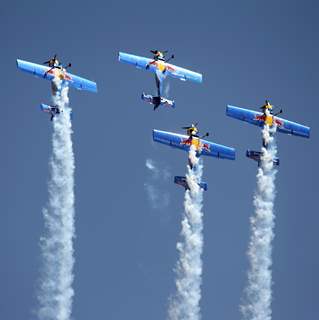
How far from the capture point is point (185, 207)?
12269 cm

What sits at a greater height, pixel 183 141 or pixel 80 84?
pixel 80 84

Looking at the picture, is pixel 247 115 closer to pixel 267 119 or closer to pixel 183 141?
pixel 267 119

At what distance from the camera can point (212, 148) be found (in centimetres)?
12462

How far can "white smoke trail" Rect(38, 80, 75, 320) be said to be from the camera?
4722 inches

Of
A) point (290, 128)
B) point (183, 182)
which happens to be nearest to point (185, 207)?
point (183, 182)

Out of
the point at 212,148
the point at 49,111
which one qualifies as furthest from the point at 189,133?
the point at 49,111

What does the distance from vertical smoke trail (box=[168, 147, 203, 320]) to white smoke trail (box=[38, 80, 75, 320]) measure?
768cm

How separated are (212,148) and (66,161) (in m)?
10.6

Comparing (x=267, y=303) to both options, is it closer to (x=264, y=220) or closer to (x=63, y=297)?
(x=264, y=220)

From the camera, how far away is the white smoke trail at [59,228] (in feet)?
393

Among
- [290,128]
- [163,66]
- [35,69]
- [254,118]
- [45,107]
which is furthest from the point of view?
[290,128]

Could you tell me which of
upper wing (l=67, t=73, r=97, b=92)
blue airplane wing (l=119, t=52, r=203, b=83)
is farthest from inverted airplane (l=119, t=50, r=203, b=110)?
upper wing (l=67, t=73, r=97, b=92)

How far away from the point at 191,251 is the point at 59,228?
958 centimetres

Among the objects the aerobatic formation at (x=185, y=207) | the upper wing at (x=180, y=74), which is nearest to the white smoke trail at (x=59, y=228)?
the aerobatic formation at (x=185, y=207)
